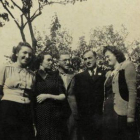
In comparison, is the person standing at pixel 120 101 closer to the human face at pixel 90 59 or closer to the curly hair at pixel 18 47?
the human face at pixel 90 59

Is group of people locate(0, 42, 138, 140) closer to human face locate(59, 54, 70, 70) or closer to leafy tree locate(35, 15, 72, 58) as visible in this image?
human face locate(59, 54, 70, 70)

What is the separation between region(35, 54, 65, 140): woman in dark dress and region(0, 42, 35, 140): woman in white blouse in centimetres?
13

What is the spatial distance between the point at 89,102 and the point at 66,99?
23cm

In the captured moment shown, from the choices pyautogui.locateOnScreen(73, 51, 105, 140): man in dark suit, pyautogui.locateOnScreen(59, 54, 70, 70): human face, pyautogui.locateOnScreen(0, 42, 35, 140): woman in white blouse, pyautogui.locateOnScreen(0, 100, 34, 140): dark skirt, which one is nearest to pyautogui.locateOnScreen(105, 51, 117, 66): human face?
pyautogui.locateOnScreen(73, 51, 105, 140): man in dark suit

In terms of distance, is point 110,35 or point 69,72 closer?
point 69,72

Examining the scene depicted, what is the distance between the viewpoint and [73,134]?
2010mm

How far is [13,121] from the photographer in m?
1.61

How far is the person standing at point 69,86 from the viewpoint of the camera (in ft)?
6.59

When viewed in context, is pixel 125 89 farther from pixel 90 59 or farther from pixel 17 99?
pixel 17 99

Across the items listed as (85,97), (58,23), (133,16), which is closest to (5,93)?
(85,97)

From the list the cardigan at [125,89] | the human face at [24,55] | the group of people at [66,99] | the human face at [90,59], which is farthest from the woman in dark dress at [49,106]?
the cardigan at [125,89]

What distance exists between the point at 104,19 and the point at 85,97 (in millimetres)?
990

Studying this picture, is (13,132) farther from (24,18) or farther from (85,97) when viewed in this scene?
(24,18)

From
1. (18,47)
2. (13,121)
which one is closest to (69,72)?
(18,47)
